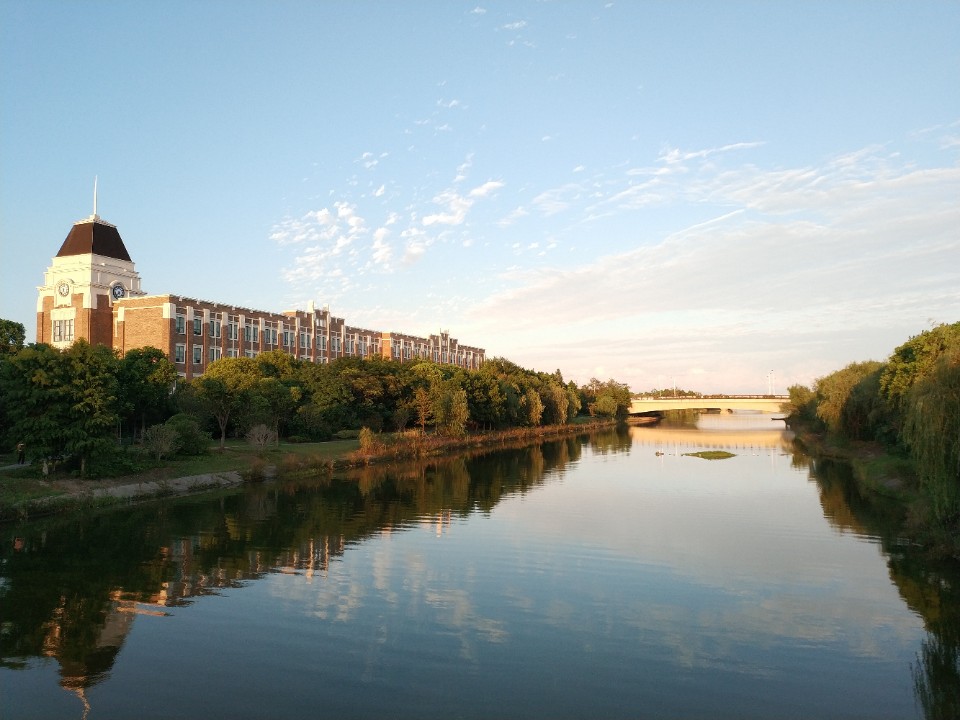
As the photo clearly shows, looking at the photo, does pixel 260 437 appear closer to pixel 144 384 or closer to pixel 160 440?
pixel 144 384

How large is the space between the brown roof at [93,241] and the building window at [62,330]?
925cm

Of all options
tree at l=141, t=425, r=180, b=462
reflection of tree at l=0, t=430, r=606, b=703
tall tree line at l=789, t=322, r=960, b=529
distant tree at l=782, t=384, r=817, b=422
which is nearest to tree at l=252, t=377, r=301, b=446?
reflection of tree at l=0, t=430, r=606, b=703

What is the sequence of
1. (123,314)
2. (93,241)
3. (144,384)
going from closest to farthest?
(144,384)
(123,314)
(93,241)

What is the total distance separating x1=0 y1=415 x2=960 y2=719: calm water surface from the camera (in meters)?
15.0

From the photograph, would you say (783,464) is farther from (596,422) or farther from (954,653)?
(596,422)

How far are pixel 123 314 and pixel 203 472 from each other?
46.3 metres

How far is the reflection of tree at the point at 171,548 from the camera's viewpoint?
62.1 ft

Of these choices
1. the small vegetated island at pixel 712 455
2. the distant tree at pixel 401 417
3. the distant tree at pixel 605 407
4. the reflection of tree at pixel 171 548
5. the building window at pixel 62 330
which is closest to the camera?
the reflection of tree at pixel 171 548

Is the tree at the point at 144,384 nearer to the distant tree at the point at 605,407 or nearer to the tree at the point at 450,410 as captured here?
the tree at the point at 450,410

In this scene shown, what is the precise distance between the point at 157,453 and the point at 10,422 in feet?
29.0

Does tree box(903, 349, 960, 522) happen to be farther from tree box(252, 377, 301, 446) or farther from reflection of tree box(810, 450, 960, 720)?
tree box(252, 377, 301, 446)

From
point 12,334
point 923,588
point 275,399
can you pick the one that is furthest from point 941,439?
point 12,334

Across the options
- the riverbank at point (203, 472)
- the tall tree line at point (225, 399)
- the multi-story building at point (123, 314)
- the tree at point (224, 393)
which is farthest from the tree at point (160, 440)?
the multi-story building at point (123, 314)

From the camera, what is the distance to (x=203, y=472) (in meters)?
48.1
